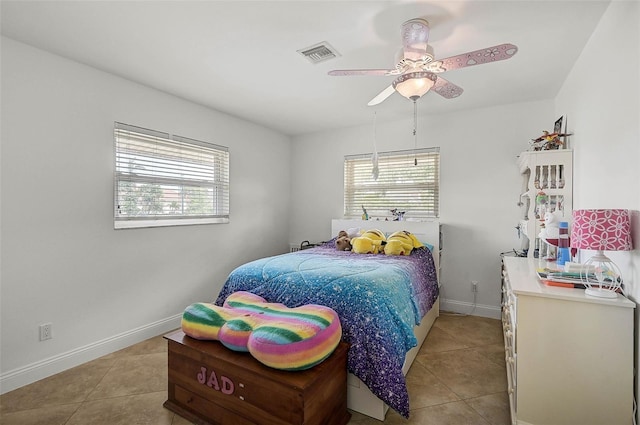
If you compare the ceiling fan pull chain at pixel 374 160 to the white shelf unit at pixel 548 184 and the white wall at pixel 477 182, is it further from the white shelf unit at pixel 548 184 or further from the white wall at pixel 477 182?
the white shelf unit at pixel 548 184

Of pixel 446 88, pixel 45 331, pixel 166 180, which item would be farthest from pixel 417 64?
pixel 45 331

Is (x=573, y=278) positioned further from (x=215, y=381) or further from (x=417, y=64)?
(x=215, y=381)

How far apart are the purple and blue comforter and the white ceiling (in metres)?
1.57

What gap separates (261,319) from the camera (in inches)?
70.0

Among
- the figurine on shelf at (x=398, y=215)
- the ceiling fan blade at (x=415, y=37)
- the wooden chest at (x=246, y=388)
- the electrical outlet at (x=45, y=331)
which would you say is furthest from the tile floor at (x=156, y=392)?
the ceiling fan blade at (x=415, y=37)

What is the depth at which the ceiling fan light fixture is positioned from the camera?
6.26 ft

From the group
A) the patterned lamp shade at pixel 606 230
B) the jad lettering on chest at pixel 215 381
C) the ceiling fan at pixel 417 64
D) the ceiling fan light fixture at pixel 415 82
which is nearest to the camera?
the patterned lamp shade at pixel 606 230

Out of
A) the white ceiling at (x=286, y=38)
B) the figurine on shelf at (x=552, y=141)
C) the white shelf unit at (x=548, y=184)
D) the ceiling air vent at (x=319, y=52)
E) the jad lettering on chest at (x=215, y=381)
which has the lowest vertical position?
the jad lettering on chest at (x=215, y=381)

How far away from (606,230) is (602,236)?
31 mm

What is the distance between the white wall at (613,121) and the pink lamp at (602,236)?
52 millimetres

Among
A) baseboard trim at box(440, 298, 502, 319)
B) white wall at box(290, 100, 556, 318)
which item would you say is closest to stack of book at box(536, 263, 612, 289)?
white wall at box(290, 100, 556, 318)

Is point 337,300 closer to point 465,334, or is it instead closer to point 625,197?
point 625,197

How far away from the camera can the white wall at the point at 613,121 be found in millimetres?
1402

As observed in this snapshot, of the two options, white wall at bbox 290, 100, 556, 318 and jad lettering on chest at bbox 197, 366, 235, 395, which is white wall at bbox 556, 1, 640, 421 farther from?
jad lettering on chest at bbox 197, 366, 235, 395
